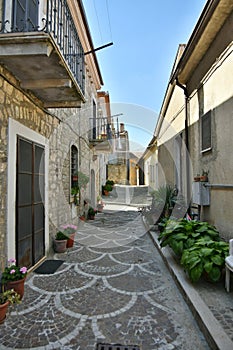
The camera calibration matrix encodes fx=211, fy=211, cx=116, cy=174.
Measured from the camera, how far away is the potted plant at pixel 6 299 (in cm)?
254

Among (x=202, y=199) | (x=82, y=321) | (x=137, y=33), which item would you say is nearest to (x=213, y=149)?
(x=202, y=199)

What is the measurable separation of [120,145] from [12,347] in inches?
958

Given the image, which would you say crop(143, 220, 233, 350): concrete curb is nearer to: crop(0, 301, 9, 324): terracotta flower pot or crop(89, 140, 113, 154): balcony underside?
crop(0, 301, 9, 324): terracotta flower pot

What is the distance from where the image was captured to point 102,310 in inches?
109

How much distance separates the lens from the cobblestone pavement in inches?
88.7

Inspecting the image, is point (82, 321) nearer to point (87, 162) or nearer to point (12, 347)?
point (12, 347)

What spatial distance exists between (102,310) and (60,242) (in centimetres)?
263

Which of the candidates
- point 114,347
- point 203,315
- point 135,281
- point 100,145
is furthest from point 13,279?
point 100,145

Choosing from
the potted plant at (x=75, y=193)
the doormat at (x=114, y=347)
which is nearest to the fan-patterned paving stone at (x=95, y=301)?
the doormat at (x=114, y=347)

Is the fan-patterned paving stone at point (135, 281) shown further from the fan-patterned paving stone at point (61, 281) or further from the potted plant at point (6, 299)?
the potted plant at point (6, 299)

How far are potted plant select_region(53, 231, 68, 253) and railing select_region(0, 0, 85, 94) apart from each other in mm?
3890

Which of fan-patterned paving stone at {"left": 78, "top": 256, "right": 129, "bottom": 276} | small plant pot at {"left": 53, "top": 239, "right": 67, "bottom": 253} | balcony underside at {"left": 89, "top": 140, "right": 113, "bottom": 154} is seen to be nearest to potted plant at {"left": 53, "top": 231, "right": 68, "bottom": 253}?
small plant pot at {"left": 53, "top": 239, "right": 67, "bottom": 253}

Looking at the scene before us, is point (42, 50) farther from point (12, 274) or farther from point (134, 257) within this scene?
point (134, 257)

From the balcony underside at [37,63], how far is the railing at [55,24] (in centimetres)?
25
